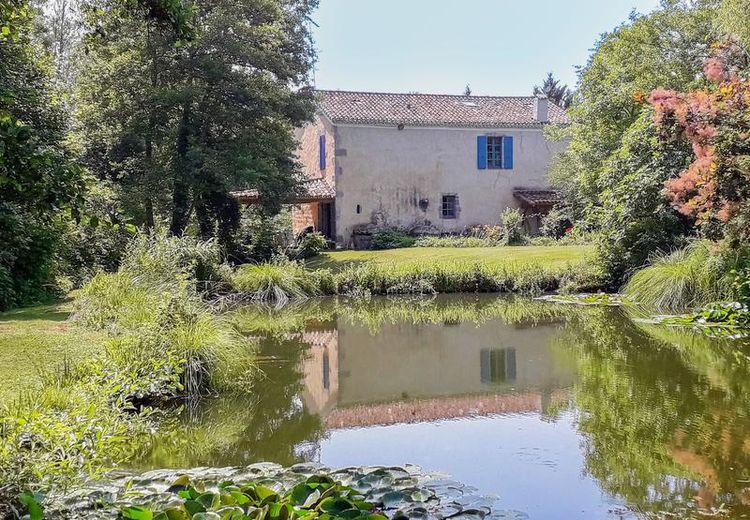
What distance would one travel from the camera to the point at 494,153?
31.2 meters

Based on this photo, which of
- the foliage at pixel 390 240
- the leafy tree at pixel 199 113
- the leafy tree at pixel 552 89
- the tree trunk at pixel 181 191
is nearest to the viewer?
the leafy tree at pixel 199 113

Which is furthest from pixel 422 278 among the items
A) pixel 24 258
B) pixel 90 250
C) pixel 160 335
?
pixel 160 335

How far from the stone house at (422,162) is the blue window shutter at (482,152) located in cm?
4

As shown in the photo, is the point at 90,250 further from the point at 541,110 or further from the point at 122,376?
the point at 541,110

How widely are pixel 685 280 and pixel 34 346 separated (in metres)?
11.6

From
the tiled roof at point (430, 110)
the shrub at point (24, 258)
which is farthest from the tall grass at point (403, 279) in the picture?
the tiled roof at point (430, 110)

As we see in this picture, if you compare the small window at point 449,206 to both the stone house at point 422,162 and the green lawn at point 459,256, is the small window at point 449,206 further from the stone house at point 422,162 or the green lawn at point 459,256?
the green lawn at point 459,256

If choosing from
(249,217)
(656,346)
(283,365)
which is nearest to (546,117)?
(249,217)

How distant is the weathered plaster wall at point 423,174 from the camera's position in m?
29.3

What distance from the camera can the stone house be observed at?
29.3m

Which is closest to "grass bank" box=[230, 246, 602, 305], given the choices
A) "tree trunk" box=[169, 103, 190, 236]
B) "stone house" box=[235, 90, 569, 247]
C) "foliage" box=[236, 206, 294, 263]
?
"foliage" box=[236, 206, 294, 263]

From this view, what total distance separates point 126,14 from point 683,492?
5.21 metres

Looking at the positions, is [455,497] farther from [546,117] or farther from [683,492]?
[546,117]

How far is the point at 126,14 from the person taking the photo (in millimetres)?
5227
